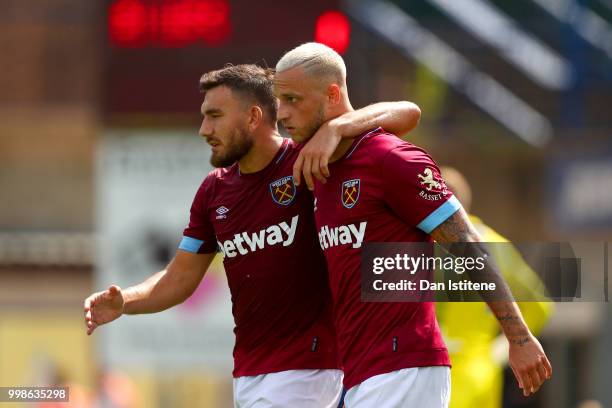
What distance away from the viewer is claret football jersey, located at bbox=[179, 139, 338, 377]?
6094mm

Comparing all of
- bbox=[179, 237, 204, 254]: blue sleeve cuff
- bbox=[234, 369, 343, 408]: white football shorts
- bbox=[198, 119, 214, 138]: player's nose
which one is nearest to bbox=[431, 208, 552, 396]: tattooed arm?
bbox=[234, 369, 343, 408]: white football shorts

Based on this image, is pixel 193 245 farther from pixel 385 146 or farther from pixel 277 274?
pixel 385 146

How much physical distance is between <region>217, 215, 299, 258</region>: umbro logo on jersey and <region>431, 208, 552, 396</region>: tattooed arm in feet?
2.57

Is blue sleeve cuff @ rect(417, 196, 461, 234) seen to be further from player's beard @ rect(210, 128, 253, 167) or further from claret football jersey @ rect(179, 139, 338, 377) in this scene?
player's beard @ rect(210, 128, 253, 167)

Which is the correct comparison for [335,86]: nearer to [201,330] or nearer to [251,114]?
[251,114]

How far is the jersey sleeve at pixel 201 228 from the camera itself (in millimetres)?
6383

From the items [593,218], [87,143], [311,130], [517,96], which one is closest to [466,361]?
[311,130]

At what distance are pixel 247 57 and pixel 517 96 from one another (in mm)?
5733

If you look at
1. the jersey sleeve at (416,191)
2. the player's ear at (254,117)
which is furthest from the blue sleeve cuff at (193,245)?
the jersey sleeve at (416,191)

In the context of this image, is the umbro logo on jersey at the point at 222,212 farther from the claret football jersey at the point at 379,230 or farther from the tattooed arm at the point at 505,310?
the tattooed arm at the point at 505,310

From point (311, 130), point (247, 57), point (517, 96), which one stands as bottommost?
point (311, 130)

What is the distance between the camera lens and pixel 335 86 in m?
5.76

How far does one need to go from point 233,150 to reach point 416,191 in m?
1.03

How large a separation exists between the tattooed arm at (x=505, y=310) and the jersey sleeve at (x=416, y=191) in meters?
0.04
